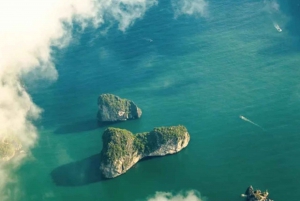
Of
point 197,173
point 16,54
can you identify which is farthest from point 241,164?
point 16,54

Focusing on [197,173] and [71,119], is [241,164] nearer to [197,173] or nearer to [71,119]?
[197,173]

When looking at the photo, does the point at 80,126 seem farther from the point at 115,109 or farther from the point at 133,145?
the point at 133,145

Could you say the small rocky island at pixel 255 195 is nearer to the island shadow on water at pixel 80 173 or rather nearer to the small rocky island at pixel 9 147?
the island shadow on water at pixel 80 173

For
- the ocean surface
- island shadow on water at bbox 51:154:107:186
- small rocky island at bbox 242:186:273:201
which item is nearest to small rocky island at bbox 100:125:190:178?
the ocean surface

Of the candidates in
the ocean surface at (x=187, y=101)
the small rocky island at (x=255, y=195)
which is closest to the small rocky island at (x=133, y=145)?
the ocean surface at (x=187, y=101)

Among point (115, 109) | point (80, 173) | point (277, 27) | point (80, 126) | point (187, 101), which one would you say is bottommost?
point (80, 173)

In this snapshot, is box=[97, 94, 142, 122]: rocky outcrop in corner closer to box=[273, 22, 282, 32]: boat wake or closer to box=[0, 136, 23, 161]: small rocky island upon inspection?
box=[0, 136, 23, 161]: small rocky island

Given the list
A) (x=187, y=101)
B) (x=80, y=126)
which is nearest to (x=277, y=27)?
(x=187, y=101)
